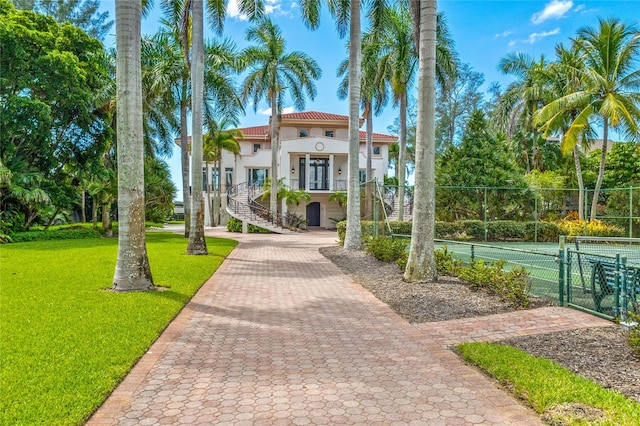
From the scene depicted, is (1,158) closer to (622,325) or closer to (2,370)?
(2,370)

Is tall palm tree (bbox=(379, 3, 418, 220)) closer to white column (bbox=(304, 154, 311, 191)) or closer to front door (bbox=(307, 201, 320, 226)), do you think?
white column (bbox=(304, 154, 311, 191))

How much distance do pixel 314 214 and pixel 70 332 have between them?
106 feet

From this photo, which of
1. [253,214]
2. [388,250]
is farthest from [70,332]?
[253,214]

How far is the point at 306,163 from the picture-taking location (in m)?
35.1

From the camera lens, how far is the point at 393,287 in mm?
9148

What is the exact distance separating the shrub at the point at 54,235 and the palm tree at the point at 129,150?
15477 mm

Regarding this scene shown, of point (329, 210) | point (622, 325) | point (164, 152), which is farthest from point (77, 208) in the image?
point (622, 325)

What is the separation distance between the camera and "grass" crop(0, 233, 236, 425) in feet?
12.0

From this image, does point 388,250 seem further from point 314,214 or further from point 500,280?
point 314,214

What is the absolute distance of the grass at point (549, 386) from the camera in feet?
11.1

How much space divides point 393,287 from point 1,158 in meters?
20.4

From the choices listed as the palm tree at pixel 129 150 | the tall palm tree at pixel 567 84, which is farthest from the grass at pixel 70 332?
the tall palm tree at pixel 567 84

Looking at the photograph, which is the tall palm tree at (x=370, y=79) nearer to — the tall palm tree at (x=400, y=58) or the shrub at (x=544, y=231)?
the tall palm tree at (x=400, y=58)

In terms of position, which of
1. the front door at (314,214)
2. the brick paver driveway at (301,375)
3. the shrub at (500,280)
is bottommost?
the brick paver driveway at (301,375)
